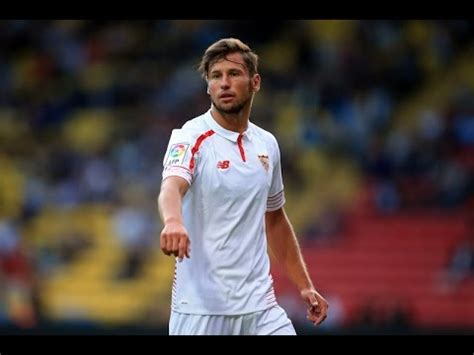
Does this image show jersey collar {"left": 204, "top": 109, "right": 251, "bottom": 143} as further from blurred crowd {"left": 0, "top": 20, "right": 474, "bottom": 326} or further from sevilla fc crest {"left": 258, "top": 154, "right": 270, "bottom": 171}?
blurred crowd {"left": 0, "top": 20, "right": 474, "bottom": 326}

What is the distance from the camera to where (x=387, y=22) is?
14.7m

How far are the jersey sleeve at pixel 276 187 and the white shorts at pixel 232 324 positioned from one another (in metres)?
0.65

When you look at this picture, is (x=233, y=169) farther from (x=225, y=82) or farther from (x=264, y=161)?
(x=225, y=82)

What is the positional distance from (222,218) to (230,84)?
639mm

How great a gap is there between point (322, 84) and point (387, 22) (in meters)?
1.22

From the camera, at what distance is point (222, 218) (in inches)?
201

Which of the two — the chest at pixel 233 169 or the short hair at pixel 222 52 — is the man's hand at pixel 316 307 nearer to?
the chest at pixel 233 169

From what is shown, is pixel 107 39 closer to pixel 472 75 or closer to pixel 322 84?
pixel 322 84

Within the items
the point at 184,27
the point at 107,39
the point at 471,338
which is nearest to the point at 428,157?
the point at 471,338

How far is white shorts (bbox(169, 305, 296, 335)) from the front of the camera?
5.14 meters

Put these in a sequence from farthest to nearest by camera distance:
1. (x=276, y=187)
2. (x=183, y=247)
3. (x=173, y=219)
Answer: (x=276, y=187), (x=173, y=219), (x=183, y=247)

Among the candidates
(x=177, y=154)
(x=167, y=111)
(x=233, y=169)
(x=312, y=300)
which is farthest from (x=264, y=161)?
(x=167, y=111)

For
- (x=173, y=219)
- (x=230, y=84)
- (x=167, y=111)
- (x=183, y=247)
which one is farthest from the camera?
(x=167, y=111)

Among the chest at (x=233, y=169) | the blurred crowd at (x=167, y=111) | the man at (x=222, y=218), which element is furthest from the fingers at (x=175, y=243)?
the blurred crowd at (x=167, y=111)
